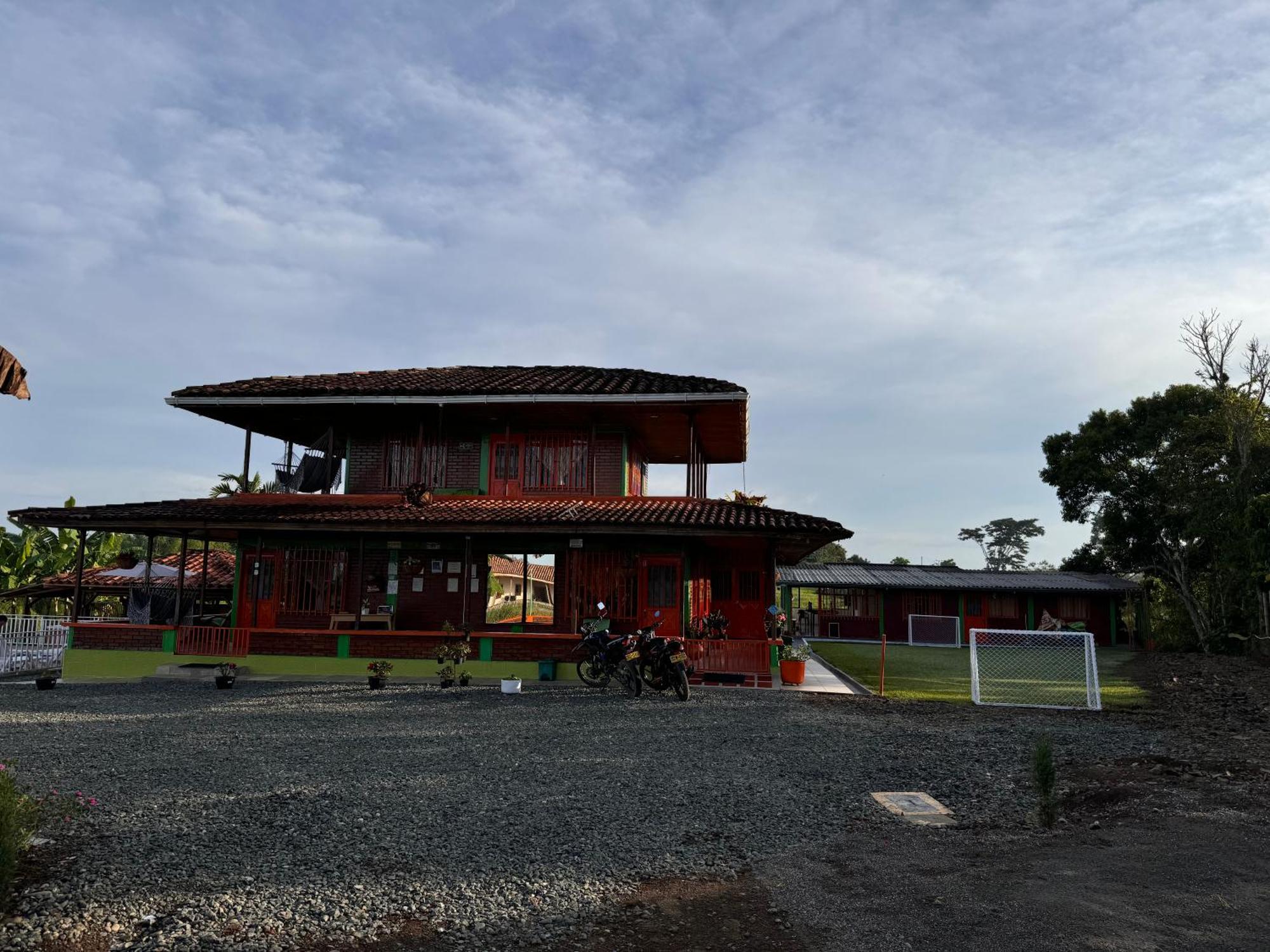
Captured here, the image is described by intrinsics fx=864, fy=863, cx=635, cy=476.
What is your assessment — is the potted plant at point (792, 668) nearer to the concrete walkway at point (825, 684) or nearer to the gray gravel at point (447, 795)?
the concrete walkway at point (825, 684)

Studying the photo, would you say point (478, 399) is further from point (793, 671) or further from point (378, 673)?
point (793, 671)

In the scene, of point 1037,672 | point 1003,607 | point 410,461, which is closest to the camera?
point 410,461

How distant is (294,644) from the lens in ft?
56.6

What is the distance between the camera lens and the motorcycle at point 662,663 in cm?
1380

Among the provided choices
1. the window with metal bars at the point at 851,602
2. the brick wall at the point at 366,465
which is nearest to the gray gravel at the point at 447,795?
the brick wall at the point at 366,465

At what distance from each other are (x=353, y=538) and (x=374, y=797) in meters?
12.0

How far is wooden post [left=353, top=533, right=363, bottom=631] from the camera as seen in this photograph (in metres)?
17.2

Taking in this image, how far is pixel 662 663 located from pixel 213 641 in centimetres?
955

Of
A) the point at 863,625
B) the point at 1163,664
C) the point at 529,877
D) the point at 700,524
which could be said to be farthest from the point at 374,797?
the point at 863,625

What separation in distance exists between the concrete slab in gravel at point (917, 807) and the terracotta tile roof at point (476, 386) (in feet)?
35.2

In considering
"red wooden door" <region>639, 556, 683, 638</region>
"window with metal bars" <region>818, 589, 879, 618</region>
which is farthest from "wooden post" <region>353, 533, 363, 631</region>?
"window with metal bars" <region>818, 589, 879, 618</region>

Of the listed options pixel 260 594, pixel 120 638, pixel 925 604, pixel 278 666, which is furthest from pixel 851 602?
pixel 120 638

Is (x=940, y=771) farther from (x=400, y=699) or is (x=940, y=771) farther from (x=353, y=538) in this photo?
(x=353, y=538)

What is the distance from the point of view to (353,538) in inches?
728
